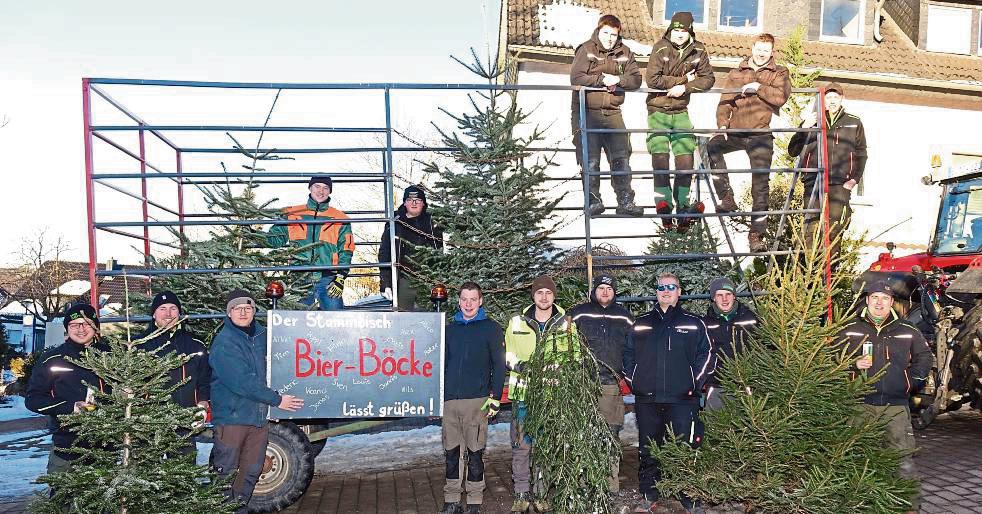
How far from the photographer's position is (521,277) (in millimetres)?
6258

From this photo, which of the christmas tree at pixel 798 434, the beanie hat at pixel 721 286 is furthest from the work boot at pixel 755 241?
the christmas tree at pixel 798 434

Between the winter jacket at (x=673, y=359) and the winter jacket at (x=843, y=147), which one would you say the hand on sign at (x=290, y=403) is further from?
the winter jacket at (x=843, y=147)

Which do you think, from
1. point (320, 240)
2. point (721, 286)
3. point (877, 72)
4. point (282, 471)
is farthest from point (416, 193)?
point (877, 72)

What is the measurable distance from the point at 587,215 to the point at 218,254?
3015 mm

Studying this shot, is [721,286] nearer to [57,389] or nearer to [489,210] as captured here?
[489,210]

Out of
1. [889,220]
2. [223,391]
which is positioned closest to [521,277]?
[223,391]

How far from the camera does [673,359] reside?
5.66m

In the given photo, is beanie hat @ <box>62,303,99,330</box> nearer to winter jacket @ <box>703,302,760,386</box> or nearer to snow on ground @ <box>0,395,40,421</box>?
winter jacket @ <box>703,302,760,386</box>

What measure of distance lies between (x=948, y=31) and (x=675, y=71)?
46.6 ft

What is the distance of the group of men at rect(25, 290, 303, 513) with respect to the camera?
4980 millimetres

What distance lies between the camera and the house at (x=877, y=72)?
50.2ft

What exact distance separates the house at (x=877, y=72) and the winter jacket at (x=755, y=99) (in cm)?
761

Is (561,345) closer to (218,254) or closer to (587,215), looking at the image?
(587,215)

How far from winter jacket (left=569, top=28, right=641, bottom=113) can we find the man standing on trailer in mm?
2403
